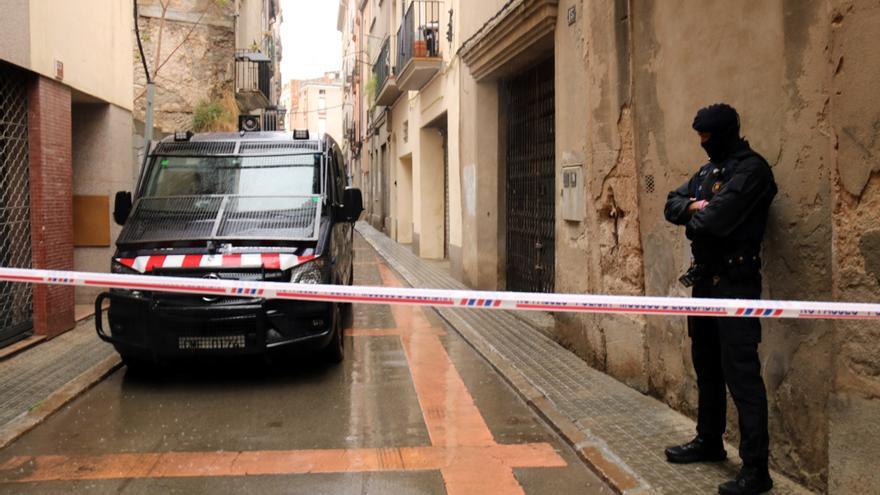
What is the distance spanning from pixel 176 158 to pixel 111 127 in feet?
11.7

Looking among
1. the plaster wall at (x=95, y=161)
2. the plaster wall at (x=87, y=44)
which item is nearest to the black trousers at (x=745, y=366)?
the plaster wall at (x=87, y=44)

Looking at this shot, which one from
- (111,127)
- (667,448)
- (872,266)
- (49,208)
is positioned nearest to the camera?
(872,266)

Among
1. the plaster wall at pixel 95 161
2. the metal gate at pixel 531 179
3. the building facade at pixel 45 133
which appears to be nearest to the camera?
the building facade at pixel 45 133

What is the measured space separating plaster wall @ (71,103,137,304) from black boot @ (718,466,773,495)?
9.14 meters

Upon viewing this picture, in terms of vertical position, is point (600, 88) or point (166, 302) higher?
point (600, 88)

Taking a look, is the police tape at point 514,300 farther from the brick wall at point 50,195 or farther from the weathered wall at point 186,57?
the weathered wall at point 186,57

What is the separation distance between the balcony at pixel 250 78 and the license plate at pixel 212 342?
14.5 meters

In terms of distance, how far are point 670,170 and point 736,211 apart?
6.09ft

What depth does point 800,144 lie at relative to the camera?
4.00 meters

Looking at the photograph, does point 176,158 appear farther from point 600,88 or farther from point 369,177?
point 369,177

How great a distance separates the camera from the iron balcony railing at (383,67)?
22889 mm

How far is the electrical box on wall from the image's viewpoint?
7.26 metres

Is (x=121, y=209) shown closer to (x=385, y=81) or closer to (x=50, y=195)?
(x=50, y=195)

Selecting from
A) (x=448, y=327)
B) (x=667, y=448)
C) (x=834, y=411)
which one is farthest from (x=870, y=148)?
(x=448, y=327)
